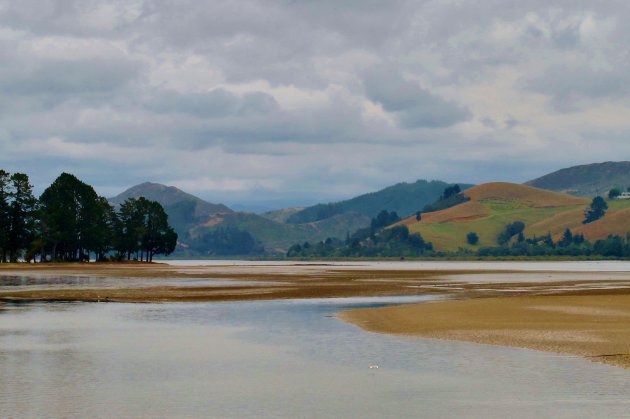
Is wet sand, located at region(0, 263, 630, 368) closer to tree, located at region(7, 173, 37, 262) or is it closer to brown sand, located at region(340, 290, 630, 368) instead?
brown sand, located at region(340, 290, 630, 368)

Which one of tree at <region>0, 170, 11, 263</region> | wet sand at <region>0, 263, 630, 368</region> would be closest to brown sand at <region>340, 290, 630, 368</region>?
wet sand at <region>0, 263, 630, 368</region>

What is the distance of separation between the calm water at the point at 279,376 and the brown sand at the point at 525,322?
7.32 feet

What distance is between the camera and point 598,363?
32656 millimetres

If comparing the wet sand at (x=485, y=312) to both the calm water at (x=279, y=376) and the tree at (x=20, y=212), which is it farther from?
the tree at (x=20, y=212)

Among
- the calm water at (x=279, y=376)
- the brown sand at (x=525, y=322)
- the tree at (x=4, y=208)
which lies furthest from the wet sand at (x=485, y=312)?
the tree at (x=4, y=208)

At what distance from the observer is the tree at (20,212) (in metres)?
183

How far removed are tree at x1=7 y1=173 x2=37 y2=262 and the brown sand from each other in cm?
13863

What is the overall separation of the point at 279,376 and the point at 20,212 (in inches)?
6471

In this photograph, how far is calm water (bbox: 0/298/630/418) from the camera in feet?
81.5

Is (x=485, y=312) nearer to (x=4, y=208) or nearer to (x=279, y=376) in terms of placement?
(x=279, y=376)

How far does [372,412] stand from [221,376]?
814 centimetres

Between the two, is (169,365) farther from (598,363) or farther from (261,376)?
(598,363)

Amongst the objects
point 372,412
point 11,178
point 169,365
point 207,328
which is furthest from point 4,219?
point 372,412

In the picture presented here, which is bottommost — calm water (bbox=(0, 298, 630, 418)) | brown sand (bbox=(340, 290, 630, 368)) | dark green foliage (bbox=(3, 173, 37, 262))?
calm water (bbox=(0, 298, 630, 418))
